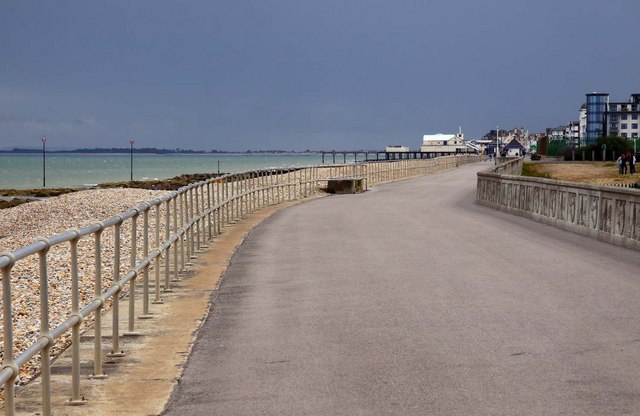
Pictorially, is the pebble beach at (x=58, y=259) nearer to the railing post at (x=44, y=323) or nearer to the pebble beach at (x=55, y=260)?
the pebble beach at (x=55, y=260)

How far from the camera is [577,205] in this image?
21.5 metres

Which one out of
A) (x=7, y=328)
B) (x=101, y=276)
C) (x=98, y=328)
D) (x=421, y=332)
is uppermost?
(x=7, y=328)

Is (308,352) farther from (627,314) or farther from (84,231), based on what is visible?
(627,314)

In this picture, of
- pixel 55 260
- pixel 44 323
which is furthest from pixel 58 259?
pixel 44 323

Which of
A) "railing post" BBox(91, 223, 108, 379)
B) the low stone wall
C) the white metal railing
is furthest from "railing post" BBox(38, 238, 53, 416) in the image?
the low stone wall

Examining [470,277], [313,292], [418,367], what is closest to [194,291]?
[313,292]

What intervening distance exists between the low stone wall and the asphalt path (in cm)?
83

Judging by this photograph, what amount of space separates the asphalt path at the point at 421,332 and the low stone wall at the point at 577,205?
830mm

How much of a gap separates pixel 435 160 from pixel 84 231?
237 feet

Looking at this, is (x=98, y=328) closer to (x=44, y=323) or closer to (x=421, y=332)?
(x=44, y=323)

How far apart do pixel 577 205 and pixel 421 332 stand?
1296 centimetres

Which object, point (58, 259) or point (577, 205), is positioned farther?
point (577, 205)

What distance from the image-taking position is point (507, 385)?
7.40m

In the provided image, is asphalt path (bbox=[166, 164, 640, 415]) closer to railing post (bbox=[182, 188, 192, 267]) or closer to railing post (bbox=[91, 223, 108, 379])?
railing post (bbox=[91, 223, 108, 379])
